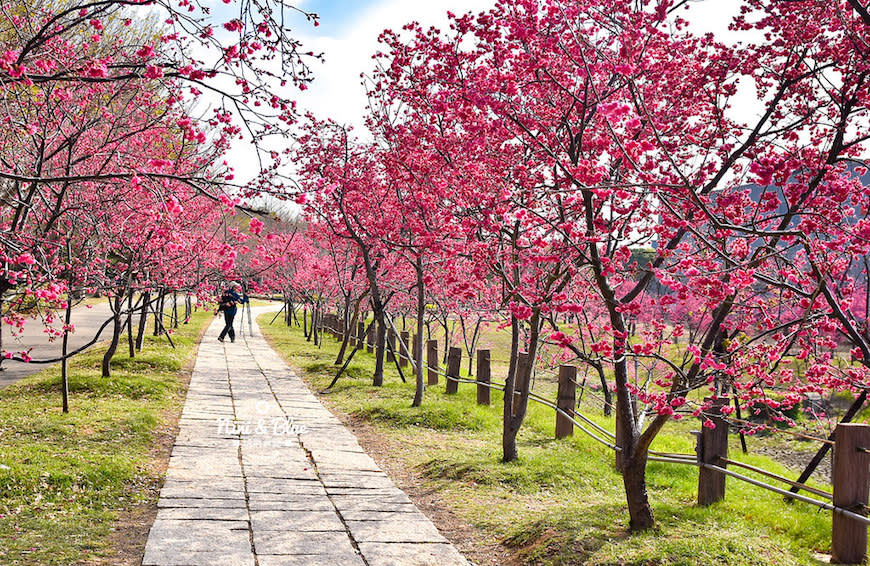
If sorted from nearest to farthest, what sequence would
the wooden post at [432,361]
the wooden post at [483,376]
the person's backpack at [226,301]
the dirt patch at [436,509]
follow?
the dirt patch at [436,509]
the wooden post at [483,376]
the person's backpack at [226,301]
the wooden post at [432,361]

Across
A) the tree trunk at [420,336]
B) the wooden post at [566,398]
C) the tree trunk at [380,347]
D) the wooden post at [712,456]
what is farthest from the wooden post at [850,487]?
the tree trunk at [380,347]

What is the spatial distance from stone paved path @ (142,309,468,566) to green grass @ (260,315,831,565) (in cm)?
57

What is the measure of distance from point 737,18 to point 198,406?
7.72 meters

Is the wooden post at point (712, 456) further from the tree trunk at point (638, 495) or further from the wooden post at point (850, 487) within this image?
the wooden post at point (850, 487)

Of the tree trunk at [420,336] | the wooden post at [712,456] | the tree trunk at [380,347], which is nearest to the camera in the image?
the wooden post at [712,456]

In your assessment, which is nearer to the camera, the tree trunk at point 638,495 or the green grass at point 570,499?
the green grass at point 570,499

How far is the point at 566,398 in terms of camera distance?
8.15 metres

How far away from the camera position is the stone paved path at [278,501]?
4438 mm

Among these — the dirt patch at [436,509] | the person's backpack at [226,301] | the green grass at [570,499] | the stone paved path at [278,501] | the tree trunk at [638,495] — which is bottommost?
the dirt patch at [436,509]

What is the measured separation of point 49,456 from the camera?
6277 mm

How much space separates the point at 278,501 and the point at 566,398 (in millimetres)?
3739

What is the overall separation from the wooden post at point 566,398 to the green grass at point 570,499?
165 mm

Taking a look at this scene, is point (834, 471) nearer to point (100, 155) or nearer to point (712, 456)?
point (712, 456)

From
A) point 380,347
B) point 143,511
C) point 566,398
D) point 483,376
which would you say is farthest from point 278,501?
point 380,347
